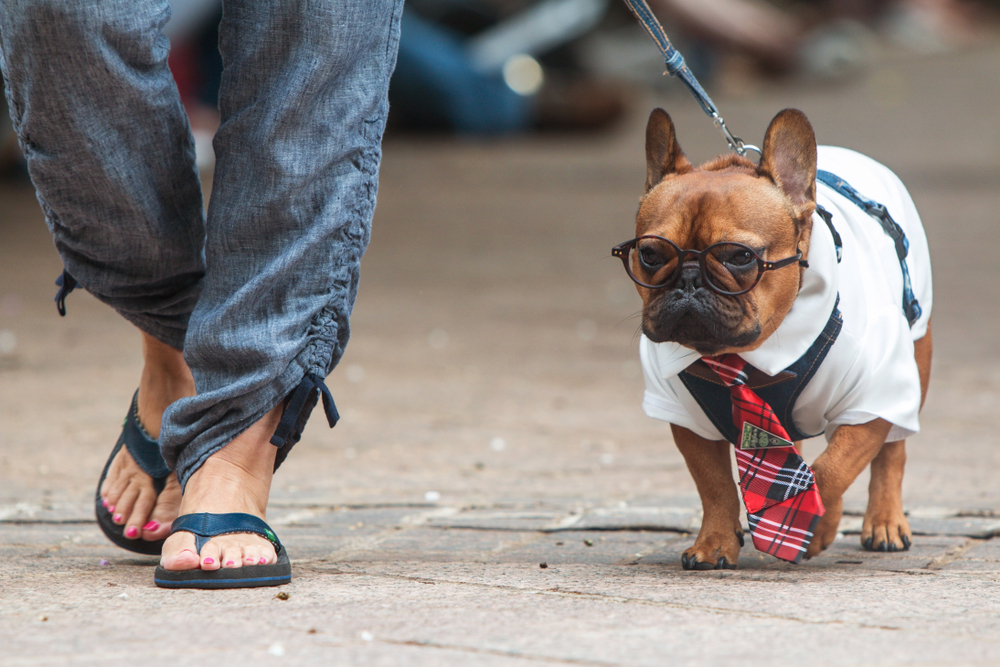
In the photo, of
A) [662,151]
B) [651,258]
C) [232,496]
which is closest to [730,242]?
[651,258]

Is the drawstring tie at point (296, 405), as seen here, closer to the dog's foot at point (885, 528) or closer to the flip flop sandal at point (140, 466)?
the flip flop sandal at point (140, 466)

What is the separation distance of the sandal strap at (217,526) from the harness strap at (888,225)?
1.44 metres

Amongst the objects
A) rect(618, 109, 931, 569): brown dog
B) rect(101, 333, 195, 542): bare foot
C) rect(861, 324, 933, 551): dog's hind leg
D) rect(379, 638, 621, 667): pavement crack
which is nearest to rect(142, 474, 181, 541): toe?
rect(101, 333, 195, 542): bare foot

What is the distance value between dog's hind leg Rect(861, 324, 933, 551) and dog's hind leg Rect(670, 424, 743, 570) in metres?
0.35

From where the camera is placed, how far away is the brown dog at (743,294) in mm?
2246

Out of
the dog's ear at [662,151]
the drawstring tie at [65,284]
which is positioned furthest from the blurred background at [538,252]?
the dog's ear at [662,151]

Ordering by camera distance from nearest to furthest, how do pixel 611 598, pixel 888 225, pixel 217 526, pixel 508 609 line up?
pixel 508 609 < pixel 611 598 < pixel 217 526 < pixel 888 225

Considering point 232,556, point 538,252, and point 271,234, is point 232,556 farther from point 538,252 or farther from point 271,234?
point 538,252

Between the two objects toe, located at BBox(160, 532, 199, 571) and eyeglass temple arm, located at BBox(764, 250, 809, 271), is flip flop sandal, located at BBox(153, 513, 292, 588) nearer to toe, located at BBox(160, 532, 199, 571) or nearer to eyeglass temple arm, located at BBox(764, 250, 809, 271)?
toe, located at BBox(160, 532, 199, 571)

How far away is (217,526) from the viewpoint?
2121 mm

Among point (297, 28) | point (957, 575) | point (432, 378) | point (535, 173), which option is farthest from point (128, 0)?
point (535, 173)

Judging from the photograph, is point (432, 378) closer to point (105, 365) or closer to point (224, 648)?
point (105, 365)

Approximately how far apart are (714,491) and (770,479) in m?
0.15

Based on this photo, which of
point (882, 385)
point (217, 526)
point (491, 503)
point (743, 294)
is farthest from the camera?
point (491, 503)
